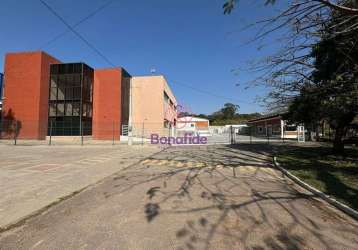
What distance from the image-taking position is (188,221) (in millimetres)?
5121

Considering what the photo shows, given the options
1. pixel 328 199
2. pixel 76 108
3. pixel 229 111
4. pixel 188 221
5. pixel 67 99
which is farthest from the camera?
pixel 229 111

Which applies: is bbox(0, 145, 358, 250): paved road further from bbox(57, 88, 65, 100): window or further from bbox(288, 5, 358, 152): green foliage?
bbox(57, 88, 65, 100): window

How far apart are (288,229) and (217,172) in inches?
246

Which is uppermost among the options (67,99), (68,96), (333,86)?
(68,96)

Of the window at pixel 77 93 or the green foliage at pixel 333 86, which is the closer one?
the green foliage at pixel 333 86

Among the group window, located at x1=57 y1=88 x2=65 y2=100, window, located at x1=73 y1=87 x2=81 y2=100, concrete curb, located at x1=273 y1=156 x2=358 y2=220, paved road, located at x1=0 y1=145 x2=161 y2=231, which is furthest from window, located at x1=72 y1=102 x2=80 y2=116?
concrete curb, located at x1=273 y1=156 x2=358 y2=220

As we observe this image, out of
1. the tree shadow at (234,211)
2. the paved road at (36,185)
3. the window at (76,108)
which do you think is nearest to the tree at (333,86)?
the tree shadow at (234,211)

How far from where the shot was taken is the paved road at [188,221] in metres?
4.20

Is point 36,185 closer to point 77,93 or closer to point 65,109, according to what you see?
point 77,93

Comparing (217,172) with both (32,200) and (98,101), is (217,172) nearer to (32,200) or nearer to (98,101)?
(32,200)

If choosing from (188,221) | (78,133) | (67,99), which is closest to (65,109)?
(67,99)

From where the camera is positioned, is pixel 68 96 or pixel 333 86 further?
pixel 68 96

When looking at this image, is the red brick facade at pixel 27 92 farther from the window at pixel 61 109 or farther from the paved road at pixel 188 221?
the paved road at pixel 188 221

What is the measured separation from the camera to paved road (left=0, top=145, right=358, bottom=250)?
420 centimetres
